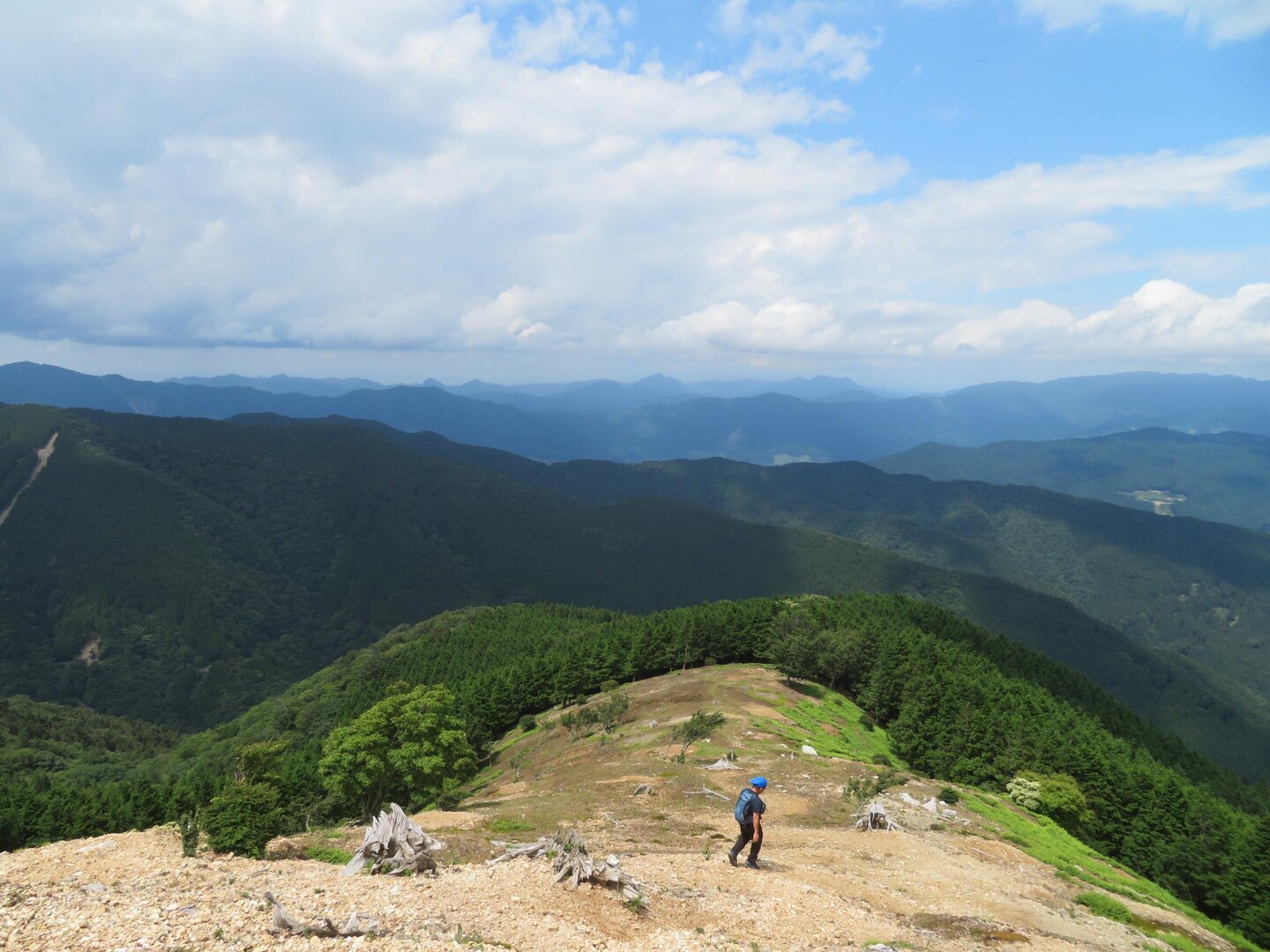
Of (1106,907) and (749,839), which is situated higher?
(749,839)

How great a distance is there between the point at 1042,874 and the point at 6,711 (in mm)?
221634

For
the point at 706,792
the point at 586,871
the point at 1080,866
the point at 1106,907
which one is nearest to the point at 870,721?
the point at 1080,866

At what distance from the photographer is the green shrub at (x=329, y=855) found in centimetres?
2323

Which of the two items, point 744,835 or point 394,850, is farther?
point 744,835

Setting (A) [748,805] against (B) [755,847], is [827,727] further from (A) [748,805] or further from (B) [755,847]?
(A) [748,805]

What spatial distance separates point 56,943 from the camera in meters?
13.1

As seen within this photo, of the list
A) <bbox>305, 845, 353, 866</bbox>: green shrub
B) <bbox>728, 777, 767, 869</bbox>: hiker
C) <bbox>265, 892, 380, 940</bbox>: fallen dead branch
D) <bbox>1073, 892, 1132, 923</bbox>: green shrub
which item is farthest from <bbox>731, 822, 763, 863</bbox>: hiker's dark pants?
<bbox>1073, 892, 1132, 923</bbox>: green shrub

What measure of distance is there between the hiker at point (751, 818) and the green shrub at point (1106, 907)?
16.5m

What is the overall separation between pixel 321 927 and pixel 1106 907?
1244 inches

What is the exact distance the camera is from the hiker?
70.5 feet

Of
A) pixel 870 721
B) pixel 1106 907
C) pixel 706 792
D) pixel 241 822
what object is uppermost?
pixel 241 822

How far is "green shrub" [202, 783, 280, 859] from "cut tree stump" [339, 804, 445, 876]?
464 centimetres

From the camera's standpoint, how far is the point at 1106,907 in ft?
91.4

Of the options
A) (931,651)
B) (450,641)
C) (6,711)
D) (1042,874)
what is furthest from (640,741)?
(6,711)
